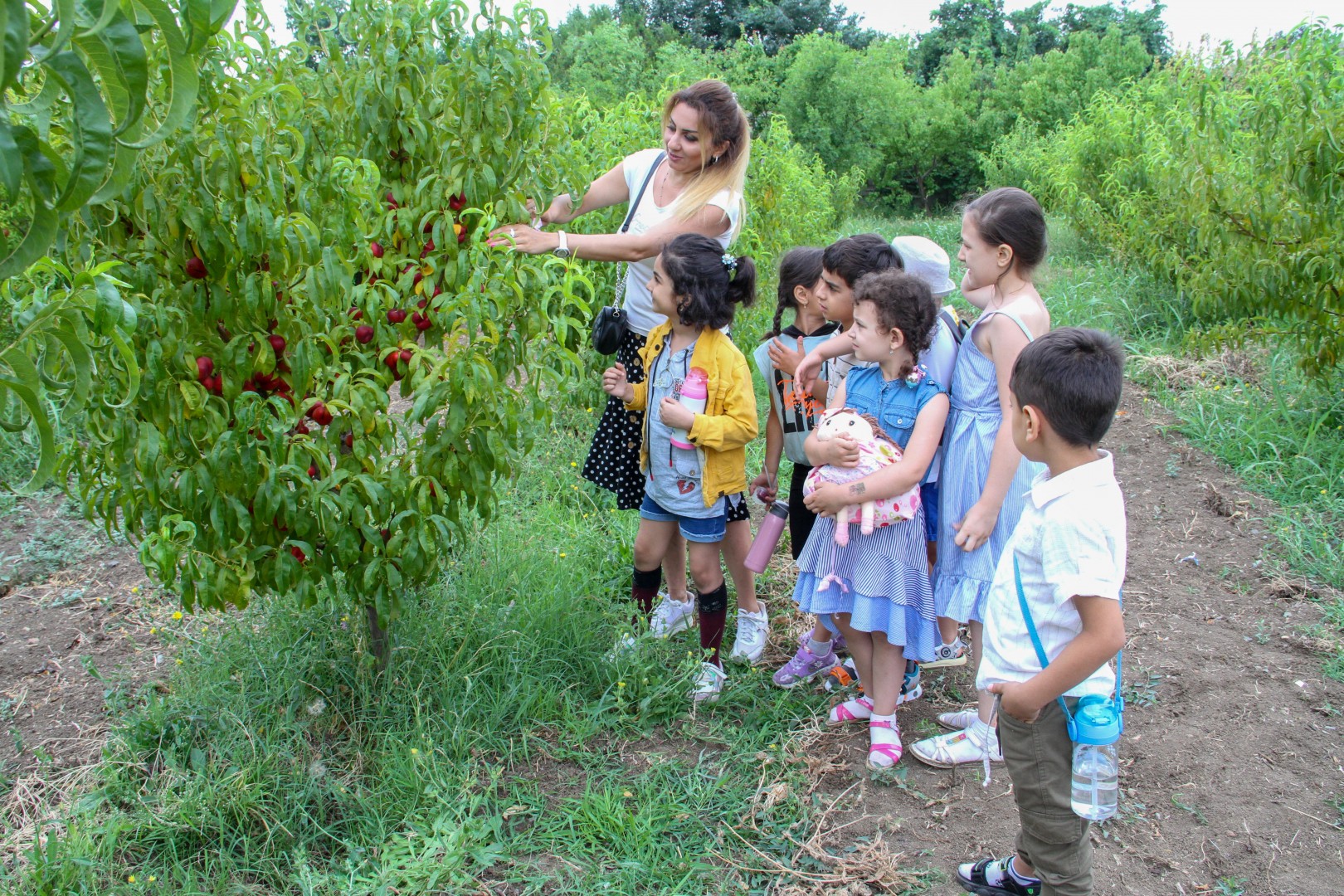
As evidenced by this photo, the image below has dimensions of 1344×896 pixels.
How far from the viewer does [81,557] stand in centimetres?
424

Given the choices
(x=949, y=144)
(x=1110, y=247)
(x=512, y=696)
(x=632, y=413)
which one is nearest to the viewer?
(x=512, y=696)

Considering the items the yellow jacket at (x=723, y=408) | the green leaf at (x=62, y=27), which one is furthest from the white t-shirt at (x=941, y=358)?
the green leaf at (x=62, y=27)

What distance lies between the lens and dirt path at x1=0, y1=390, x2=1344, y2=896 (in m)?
2.64

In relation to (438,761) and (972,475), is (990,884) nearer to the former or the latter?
(972,475)

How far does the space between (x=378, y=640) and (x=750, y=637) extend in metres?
1.30

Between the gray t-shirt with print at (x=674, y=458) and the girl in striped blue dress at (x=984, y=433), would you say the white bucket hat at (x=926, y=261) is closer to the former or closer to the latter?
the girl in striped blue dress at (x=984, y=433)

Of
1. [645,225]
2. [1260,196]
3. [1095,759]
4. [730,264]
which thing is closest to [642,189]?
[645,225]

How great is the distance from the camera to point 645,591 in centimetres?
347

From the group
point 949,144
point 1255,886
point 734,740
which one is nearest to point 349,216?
point 734,740

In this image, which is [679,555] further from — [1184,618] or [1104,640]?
[1184,618]

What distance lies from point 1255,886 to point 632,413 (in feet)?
7.46

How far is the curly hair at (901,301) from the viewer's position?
8.90ft

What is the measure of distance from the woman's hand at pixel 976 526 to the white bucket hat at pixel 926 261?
2.58 feet

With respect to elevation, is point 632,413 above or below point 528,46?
below
